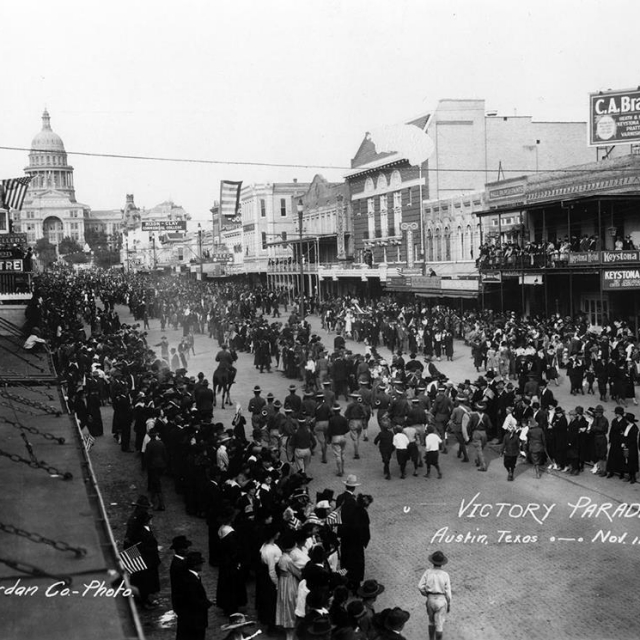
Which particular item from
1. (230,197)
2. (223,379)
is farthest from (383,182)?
(223,379)

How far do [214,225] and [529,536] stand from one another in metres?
95.7

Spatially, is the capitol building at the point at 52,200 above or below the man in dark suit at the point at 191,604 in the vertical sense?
above

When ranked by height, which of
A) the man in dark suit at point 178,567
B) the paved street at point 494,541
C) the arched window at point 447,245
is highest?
the arched window at point 447,245

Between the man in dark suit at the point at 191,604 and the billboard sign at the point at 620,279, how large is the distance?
23698 millimetres

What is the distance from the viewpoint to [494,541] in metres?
12.2

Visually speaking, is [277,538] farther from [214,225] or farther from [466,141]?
[214,225]

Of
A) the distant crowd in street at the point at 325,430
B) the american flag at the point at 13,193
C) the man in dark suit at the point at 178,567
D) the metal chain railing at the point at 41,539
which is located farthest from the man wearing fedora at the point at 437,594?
the american flag at the point at 13,193

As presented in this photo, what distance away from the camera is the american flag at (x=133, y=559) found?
9594 mm

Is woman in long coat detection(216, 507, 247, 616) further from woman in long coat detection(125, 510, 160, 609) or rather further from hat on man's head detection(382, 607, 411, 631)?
hat on man's head detection(382, 607, 411, 631)

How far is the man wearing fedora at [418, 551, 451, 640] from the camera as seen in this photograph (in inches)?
353

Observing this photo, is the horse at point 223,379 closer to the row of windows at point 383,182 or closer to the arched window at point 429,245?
the arched window at point 429,245

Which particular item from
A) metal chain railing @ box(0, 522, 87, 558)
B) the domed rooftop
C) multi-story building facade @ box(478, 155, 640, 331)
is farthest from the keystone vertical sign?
the domed rooftop

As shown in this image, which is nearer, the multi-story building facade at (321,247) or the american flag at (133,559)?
the american flag at (133,559)

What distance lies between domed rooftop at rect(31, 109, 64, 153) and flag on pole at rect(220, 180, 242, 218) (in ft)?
513
